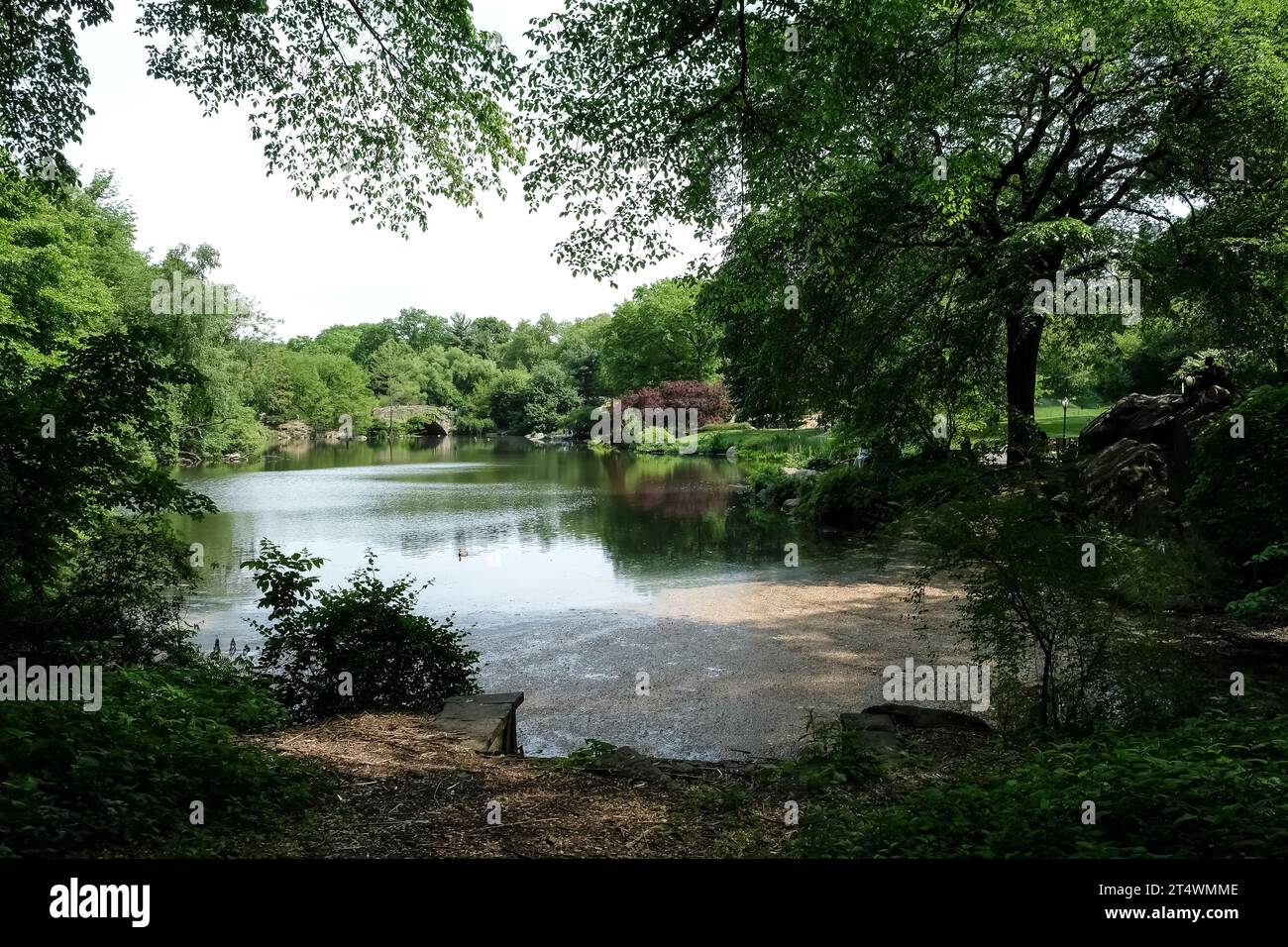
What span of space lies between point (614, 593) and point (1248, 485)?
8470mm

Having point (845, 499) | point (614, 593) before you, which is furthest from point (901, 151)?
point (845, 499)

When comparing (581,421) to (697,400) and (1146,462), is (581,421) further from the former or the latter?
(1146,462)

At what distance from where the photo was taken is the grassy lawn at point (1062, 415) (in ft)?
122

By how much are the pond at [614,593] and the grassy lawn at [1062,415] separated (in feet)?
56.9

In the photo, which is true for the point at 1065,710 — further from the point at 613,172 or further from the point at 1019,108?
the point at 1019,108

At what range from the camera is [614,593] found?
13.5 meters

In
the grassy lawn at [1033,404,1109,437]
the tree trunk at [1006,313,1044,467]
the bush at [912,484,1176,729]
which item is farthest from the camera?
the grassy lawn at [1033,404,1109,437]

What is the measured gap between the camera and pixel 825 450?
33.7 meters

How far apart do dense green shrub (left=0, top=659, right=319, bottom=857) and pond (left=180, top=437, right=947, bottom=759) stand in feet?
8.81

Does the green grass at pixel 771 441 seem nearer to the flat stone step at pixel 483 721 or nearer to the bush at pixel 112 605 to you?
the flat stone step at pixel 483 721

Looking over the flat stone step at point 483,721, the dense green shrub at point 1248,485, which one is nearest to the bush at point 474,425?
the dense green shrub at point 1248,485

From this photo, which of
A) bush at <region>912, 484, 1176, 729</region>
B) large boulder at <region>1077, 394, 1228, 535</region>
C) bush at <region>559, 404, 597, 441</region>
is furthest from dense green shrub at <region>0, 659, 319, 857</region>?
bush at <region>559, 404, 597, 441</region>

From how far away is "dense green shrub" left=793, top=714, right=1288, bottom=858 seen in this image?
3.19 meters

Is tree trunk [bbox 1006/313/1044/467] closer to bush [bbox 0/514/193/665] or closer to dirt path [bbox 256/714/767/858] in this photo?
dirt path [bbox 256/714/767/858]
